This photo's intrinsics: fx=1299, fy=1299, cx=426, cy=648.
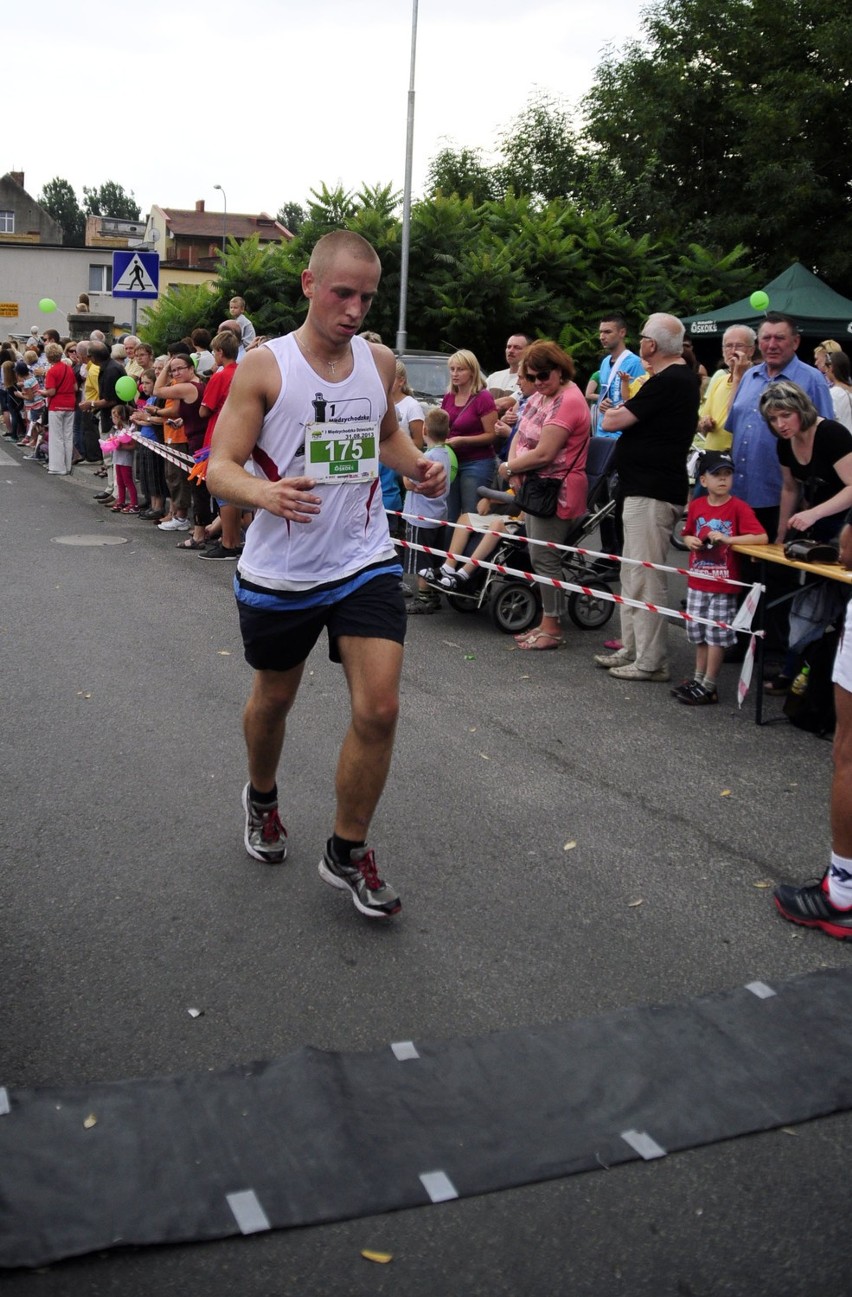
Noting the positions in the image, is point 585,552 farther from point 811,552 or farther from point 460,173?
point 460,173

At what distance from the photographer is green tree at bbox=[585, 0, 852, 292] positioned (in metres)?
28.3

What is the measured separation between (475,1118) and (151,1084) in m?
0.84

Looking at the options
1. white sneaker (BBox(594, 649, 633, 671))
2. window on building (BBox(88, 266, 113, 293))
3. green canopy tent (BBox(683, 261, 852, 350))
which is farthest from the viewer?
window on building (BBox(88, 266, 113, 293))

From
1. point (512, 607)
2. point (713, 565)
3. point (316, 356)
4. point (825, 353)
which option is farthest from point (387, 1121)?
point (825, 353)

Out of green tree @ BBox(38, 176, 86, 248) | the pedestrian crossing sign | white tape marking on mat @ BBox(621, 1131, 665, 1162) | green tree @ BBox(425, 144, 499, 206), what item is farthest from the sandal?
green tree @ BBox(38, 176, 86, 248)

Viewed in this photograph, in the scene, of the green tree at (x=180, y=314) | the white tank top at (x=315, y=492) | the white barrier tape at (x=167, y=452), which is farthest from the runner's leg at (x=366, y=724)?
the green tree at (x=180, y=314)

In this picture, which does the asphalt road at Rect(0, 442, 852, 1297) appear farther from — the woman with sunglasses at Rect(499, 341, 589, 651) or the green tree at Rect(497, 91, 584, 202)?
the green tree at Rect(497, 91, 584, 202)

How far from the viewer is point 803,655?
279 inches

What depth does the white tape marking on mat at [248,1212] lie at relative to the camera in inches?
112

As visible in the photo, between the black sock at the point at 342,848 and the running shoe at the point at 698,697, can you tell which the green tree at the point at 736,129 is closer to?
the running shoe at the point at 698,697

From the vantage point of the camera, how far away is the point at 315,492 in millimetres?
4305

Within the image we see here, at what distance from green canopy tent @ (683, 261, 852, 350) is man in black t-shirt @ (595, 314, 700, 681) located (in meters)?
9.84

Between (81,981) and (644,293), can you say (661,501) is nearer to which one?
(81,981)

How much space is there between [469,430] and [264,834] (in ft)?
19.6
